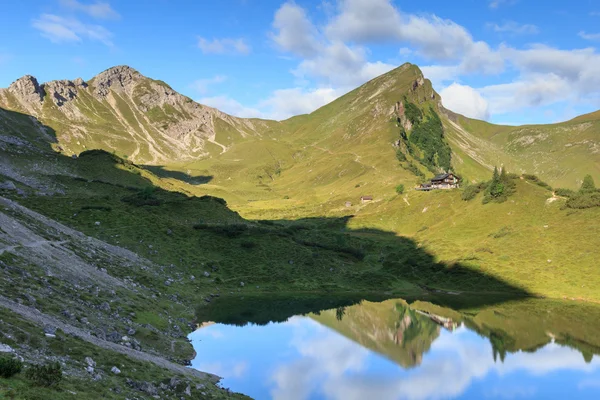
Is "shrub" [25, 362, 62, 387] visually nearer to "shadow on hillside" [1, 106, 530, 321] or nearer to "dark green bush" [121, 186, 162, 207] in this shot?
"shadow on hillside" [1, 106, 530, 321]

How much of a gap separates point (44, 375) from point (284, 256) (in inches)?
3582

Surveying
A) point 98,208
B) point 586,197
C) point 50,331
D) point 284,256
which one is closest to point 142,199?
point 98,208

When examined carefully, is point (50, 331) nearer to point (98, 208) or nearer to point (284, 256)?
point (98, 208)

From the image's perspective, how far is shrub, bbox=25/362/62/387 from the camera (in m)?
21.2

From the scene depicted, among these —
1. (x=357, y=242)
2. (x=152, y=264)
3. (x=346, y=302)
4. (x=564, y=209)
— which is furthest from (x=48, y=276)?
(x=564, y=209)

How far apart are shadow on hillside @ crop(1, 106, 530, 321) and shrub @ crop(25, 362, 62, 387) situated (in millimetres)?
61933

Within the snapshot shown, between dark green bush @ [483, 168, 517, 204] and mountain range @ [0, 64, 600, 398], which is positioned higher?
dark green bush @ [483, 168, 517, 204]

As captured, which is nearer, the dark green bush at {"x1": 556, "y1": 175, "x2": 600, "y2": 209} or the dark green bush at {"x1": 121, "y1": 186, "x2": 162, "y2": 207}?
the dark green bush at {"x1": 121, "y1": 186, "x2": 162, "y2": 207}

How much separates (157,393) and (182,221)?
317ft

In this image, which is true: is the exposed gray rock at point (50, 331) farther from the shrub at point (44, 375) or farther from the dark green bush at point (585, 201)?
the dark green bush at point (585, 201)

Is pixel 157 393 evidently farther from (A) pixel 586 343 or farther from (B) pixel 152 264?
(A) pixel 586 343

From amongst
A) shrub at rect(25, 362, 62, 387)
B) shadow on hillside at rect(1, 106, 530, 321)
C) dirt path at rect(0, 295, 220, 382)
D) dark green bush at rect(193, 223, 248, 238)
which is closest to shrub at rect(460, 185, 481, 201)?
shadow on hillside at rect(1, 106, 530, 321)

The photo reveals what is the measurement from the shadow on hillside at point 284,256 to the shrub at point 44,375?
203 feet

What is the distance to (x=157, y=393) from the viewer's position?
28.8 metres
